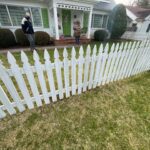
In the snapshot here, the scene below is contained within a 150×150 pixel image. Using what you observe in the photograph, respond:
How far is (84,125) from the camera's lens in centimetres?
196

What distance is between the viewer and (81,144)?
1.67 m

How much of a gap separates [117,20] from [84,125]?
1258 centimetres

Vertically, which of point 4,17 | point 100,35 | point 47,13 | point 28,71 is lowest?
point 100,35

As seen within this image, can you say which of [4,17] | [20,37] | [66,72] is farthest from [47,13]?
[66,72]

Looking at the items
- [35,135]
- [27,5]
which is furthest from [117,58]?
[27,5]

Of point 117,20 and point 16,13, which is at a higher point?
point 16,13

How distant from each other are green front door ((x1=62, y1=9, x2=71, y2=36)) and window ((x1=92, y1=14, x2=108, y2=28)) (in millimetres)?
3135

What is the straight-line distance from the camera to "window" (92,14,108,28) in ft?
38.1

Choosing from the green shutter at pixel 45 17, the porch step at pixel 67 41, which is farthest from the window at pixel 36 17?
the porch step at pixel 67 41

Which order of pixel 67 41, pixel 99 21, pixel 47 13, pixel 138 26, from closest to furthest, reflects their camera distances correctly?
pixel 47 13, pixel 67 41, pixel 99 21, pixel 138 26

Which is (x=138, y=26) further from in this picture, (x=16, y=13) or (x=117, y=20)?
(x=16, y=13)

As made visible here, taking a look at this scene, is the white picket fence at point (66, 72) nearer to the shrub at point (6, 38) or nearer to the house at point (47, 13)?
the shrub at point (6, 38)

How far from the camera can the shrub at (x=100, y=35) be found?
10766 millimetres

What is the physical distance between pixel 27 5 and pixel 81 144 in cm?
928
